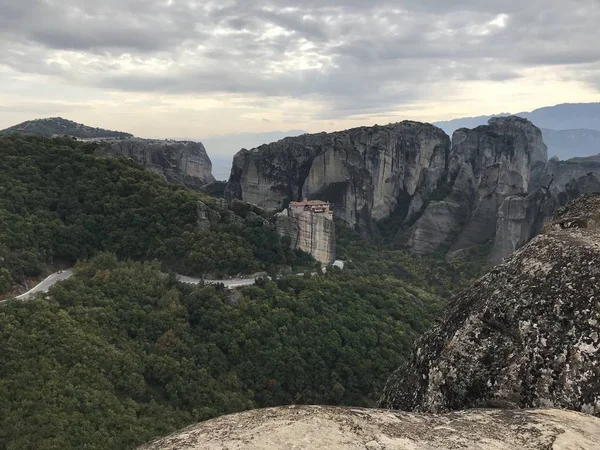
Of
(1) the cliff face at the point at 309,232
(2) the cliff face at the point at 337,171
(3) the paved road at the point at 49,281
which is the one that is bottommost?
(3) the paved road at the point at 49,281

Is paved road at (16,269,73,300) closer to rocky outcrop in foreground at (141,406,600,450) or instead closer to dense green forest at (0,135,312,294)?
dense green forest at (0,135,312,294)

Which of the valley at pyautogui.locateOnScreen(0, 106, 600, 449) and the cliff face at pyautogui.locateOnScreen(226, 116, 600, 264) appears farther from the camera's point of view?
the cliff face at pyautogui.locateOnScreen(226, 116, 600, 264)

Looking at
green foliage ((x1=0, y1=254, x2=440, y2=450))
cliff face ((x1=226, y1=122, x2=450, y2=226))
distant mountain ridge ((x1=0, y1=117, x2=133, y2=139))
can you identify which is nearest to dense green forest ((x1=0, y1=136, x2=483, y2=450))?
green foliage ((x1=0, y1=254, x2=440, y2=450))

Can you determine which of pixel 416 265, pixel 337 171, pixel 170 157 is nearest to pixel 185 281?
pixel 416 265

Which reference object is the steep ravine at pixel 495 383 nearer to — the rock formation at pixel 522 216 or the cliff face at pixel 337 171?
the rock formation at pixel 522 216

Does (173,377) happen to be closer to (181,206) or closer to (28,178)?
(181,206)

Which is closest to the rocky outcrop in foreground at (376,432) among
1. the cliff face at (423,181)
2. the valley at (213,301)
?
the valley at (213,301)

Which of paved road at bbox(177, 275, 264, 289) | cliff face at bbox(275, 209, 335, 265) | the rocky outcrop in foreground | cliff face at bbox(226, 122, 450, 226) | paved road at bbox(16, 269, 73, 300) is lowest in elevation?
paved road at bbox(177, 275, 264, 289)
